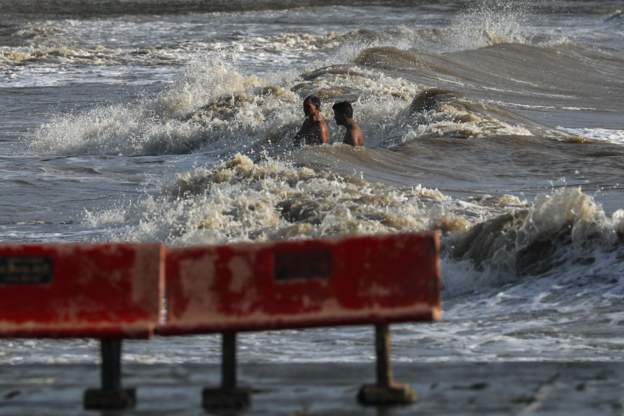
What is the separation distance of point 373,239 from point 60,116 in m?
22.6

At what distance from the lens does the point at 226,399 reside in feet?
21.4

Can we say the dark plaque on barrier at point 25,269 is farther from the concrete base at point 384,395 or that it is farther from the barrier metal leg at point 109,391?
the concrete base at point 384,395

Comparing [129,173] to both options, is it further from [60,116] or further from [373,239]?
[373,239]

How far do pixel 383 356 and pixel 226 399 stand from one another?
67 cm

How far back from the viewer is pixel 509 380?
7102 mm

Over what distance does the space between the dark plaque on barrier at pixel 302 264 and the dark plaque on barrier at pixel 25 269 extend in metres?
0.96

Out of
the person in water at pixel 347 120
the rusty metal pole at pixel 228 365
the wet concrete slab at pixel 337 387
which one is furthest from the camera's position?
the person in water at pixel 347 120

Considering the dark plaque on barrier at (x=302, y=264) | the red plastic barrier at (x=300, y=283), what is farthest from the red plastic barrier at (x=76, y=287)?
the dark plaque on barrier at (x=302, y=264)

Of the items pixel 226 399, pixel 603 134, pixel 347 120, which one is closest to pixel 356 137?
pixel 347 120

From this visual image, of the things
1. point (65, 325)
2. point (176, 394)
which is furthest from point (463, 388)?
point (65, 325)

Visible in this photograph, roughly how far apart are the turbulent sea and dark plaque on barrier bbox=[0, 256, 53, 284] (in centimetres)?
204

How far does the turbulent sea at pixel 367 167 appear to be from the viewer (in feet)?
33.0

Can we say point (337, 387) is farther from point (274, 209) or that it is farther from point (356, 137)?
point (356, 137)

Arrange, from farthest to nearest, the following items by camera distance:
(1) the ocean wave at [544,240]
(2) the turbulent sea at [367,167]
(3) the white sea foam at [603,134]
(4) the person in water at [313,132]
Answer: (3) the white sea foam at [603,134] < (4) the person in water at [313,132] < (1) the ocean wave at [544,240] < (2) the turbulent sea at [367,167]
